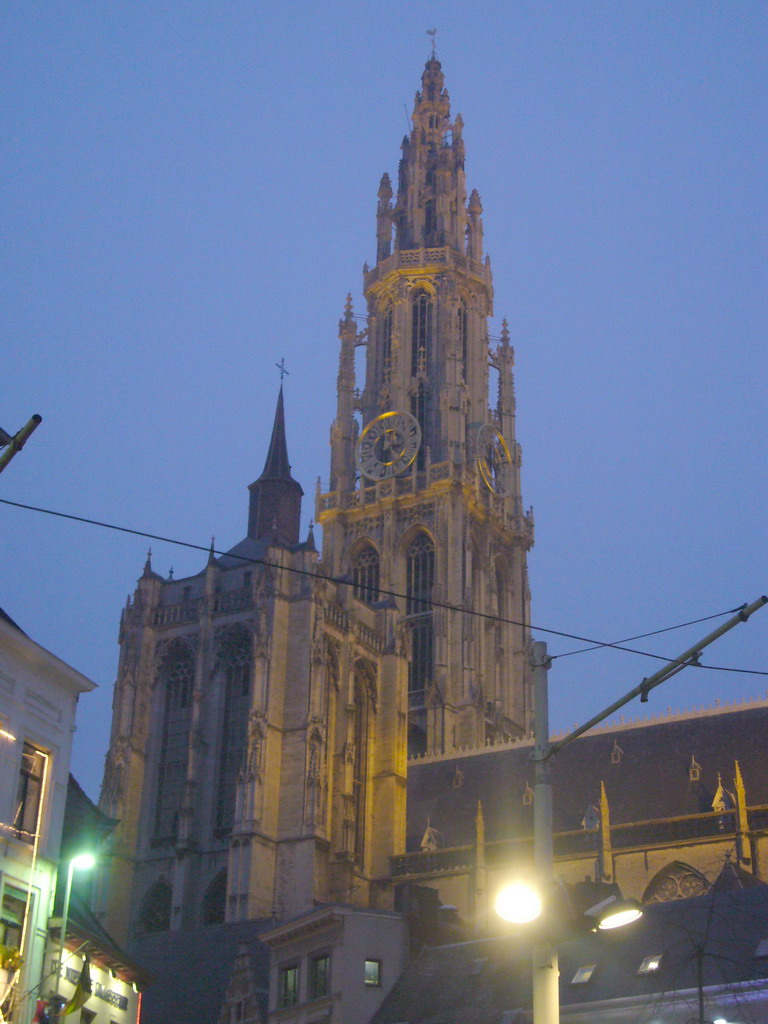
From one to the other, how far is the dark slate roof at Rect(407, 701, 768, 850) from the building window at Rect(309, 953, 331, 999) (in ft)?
56.3

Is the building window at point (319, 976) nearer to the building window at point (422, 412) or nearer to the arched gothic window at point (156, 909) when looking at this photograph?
the arched gothic window at point (156, 909)

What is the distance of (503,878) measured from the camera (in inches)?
2147

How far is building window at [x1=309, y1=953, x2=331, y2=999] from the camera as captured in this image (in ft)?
125

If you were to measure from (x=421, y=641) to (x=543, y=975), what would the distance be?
6093cm

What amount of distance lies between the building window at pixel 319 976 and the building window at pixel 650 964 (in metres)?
8.89

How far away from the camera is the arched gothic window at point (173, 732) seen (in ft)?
193

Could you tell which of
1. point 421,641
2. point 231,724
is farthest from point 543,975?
point 421,641

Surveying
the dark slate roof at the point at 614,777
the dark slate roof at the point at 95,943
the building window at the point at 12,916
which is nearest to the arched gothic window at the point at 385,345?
the dark slate roof at the point at 614,777

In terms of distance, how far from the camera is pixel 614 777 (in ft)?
181

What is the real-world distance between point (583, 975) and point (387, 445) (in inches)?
2005

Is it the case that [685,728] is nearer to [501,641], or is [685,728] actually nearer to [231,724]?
[231,724]

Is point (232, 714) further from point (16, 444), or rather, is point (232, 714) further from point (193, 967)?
point (16, 444)

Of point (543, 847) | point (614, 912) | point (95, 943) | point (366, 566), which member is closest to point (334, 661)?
point (366, 566)

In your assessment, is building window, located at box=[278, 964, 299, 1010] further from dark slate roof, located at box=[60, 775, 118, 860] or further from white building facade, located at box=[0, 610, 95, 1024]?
white building facade, located at box=[0, 610, 95, 1024]
